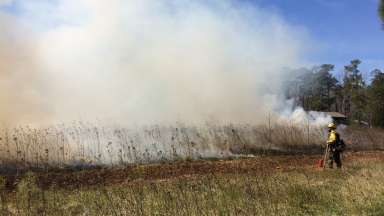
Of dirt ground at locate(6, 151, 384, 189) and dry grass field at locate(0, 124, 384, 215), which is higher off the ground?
dry grass field at locate(0, 124, 384, 215)

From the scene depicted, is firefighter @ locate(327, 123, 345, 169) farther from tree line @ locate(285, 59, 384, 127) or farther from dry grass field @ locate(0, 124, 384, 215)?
tree line @ locate(285, 59, 384, 127)

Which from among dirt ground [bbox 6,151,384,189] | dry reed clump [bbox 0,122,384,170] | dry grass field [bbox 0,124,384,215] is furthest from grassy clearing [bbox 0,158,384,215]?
dry reed clump [bbox 0,122,384,170]

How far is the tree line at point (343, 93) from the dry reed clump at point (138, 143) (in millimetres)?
26364

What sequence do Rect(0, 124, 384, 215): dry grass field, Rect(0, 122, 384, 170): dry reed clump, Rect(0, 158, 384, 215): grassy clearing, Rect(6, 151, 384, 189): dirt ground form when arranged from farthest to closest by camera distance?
1. Rect(0, 122, 384, 170): dry reed clump
2. Rect(6, 151, 384, 189): dirt ground
3. Rect(0, 124, 384, 215): dry grass field
4. Rect(0, 158, 384, 215): grassy clearing

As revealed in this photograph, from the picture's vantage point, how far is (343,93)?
74188 mm

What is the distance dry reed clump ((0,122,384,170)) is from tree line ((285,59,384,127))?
2636cm

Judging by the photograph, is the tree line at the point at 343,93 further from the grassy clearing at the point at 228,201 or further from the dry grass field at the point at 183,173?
the grassy clearing at the point at 228,201

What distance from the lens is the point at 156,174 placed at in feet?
53.9

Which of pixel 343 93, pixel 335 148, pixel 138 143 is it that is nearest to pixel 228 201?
pixel 335 148

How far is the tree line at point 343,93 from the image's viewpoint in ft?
174

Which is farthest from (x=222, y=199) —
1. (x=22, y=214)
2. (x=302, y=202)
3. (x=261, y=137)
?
(x=261, y=137)

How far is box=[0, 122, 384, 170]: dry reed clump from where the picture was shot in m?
18.9

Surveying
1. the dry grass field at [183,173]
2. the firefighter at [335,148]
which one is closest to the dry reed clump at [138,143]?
the dry grass field at [183,173]

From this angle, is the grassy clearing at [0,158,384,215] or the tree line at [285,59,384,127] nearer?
the grassy clearing at [0,158,384,215]
